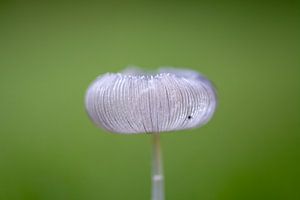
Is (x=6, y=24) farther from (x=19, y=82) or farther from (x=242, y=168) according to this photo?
(x=242, y=168)

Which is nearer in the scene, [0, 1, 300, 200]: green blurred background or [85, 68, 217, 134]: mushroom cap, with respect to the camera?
[85, 68, 217, 134]: mushroom cap

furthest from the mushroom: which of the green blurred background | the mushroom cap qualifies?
the green blurred background

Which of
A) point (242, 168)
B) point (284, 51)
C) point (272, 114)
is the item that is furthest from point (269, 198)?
point (284, 51)

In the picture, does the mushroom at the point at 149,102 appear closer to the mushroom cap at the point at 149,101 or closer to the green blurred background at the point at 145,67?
the mushroom cap at the point at 149,101

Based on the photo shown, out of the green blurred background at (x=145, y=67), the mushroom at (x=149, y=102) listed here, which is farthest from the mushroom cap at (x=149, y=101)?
the green blurred background at (x=145, y=67)

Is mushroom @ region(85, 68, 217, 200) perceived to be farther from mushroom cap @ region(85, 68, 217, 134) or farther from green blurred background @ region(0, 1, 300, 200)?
green blurred background @ region(0, 1, 300, 200)

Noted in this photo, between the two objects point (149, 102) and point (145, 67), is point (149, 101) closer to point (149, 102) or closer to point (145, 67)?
point (149, 102)
